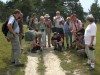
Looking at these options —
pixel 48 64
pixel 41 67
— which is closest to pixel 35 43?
pixel 48 64

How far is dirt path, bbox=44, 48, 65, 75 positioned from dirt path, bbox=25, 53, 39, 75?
16.5 inches

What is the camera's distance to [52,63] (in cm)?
1322

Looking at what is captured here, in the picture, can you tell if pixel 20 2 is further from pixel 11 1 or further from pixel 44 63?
pixel 44 63

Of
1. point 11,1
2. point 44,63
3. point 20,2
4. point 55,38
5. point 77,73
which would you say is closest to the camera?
point 77,73

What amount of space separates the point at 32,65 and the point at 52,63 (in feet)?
3.05

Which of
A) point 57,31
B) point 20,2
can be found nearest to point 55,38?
point 57,31

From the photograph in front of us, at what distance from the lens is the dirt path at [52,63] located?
11.6 meters

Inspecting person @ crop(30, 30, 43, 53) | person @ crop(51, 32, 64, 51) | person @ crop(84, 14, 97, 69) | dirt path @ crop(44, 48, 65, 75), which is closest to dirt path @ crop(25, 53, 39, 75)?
dirt path @ crop(44, 48, 65, 75)

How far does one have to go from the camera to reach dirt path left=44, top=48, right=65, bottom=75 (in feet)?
38.1

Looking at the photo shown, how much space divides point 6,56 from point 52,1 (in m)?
56.0

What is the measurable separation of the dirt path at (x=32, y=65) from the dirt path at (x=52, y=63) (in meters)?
0.42

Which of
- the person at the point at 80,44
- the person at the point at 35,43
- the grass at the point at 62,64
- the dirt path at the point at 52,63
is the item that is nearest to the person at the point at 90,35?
the grass at the point at 62,64

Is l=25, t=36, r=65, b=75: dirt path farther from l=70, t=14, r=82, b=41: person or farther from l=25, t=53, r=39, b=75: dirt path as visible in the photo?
l=70, t=14, r=82, b=41: person

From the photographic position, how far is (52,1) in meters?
69.2
